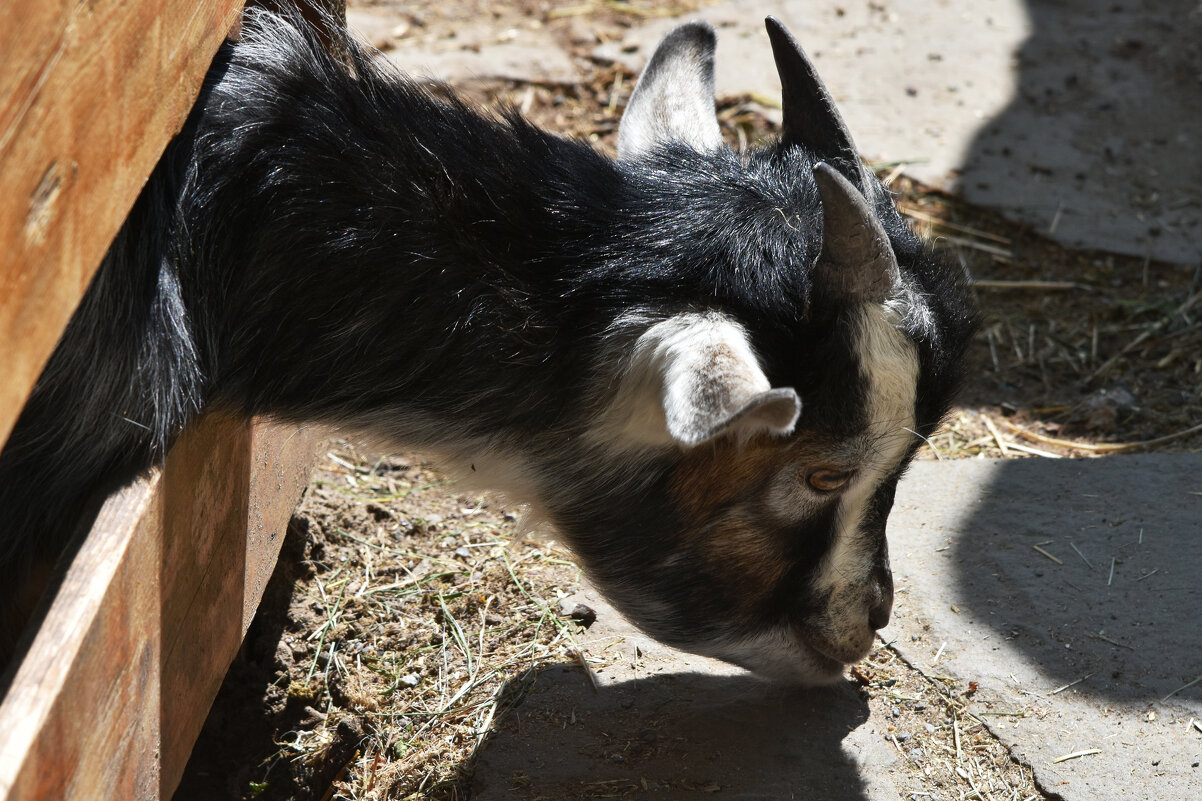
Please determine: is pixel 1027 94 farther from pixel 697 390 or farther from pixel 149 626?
pixel 149 626

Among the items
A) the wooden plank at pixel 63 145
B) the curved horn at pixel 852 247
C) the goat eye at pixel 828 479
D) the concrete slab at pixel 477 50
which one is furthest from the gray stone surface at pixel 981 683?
the concrete slab at pixel 477 50

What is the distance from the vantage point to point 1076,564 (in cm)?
380

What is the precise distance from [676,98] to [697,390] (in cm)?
146

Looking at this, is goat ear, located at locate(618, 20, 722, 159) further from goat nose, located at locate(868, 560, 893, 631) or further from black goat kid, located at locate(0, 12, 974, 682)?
goat nose, located at locate(868, 560, 893, 631)

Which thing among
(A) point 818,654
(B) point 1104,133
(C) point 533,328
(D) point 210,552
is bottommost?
(B) point 1104,133

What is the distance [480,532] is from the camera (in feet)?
13.7

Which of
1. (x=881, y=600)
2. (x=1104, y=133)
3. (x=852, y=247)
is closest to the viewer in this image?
(x=852, y=247)

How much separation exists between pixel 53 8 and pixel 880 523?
219 centimetres

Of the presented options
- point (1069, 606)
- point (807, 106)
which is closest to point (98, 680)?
point (807, 106)

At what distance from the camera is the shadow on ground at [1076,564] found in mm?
3465

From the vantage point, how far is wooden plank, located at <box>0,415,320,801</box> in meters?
1.98

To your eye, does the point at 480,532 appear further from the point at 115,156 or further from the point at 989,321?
the point at 989,321

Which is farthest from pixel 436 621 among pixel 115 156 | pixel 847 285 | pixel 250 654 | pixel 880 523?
pixel 115 156

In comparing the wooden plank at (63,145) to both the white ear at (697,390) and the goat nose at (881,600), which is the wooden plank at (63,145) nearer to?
the white ear at (697,390)
